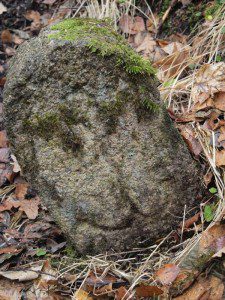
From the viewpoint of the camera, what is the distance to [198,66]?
12.5 feet

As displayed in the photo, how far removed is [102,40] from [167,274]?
1.43m

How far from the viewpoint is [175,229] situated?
2.89 m

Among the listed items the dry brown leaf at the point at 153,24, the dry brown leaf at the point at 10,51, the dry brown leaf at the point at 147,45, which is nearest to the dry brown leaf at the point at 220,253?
the dry brown leaf at the point at 147,45

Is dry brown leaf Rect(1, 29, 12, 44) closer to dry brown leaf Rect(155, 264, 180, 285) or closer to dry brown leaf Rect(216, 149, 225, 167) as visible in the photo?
dry brown leaf Rect(216, 149, 225, 167)

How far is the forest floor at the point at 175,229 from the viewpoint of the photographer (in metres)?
2.55

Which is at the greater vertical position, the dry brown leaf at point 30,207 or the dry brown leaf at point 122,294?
the dry brown leaf at point 30,207

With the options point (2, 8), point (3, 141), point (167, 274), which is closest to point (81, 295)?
point (167, 274)

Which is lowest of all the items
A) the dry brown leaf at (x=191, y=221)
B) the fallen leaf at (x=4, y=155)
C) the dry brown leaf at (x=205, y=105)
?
the dry brown leaf at (x=191, y=221)

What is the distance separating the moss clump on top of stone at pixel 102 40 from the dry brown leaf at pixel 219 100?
2.46 ft

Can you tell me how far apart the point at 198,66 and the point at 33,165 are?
181cm

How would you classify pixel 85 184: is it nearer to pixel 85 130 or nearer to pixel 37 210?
pixel 85 130

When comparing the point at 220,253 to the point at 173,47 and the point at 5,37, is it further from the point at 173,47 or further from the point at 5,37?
the point at 5,37

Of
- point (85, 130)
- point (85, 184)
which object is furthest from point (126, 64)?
point (85, 184)

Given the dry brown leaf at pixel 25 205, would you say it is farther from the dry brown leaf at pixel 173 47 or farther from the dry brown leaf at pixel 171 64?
the dry brown leaf at pixel 173 47
